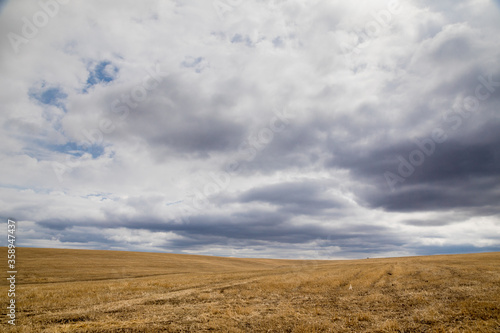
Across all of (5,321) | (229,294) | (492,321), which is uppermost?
(492,321)

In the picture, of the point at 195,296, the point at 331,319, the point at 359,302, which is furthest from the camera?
the point at 195,296

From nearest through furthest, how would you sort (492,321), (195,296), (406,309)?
(492,321), (406,309), (195,296)

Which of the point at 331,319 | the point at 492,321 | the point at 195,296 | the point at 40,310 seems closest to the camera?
the point at 492,321

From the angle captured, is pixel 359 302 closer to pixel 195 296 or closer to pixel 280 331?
pixel 280 331

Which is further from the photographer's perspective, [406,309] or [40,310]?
[40,310]

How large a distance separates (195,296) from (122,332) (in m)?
11.6

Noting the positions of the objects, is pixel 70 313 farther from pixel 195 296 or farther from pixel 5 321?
pixel 195 296

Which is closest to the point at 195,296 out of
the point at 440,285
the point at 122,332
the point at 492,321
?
the point at 122,332

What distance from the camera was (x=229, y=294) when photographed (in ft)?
87.1

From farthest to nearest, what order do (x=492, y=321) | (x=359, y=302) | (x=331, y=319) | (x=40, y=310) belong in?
(x=359, y=302) → (x=40, y=310) → (x=331, y=319) → (x=492, y=321)

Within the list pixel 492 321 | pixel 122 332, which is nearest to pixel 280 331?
pixel 122 332

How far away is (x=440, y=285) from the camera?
26.5 meters

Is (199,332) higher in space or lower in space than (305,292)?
higher

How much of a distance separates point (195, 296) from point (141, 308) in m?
6.01
